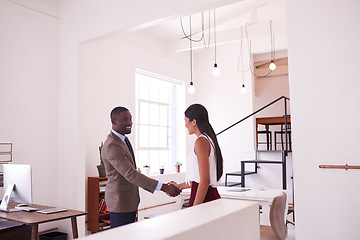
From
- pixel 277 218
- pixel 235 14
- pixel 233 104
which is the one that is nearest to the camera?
pixel 277 218

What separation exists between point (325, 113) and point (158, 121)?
5088 millimetres

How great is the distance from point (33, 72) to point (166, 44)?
11.6ft

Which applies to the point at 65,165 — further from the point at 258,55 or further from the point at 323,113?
the point at 258,55

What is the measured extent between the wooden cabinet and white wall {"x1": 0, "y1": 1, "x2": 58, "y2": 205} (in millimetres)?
594

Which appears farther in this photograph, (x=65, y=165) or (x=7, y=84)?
(x=65, y=165)

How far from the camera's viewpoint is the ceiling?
23.2ft

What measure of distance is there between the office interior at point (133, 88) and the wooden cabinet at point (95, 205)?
0.35 m

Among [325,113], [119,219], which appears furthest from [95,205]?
[325,113]

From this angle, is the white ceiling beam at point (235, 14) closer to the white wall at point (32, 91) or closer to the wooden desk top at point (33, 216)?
the white wall at point (32, 91)

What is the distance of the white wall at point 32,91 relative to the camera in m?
4.33

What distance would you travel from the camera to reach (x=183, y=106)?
26.4 ft

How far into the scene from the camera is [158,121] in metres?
7.60

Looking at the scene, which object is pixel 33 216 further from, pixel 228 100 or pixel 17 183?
pixel 228 100

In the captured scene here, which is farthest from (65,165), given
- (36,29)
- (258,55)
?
(258,55)
